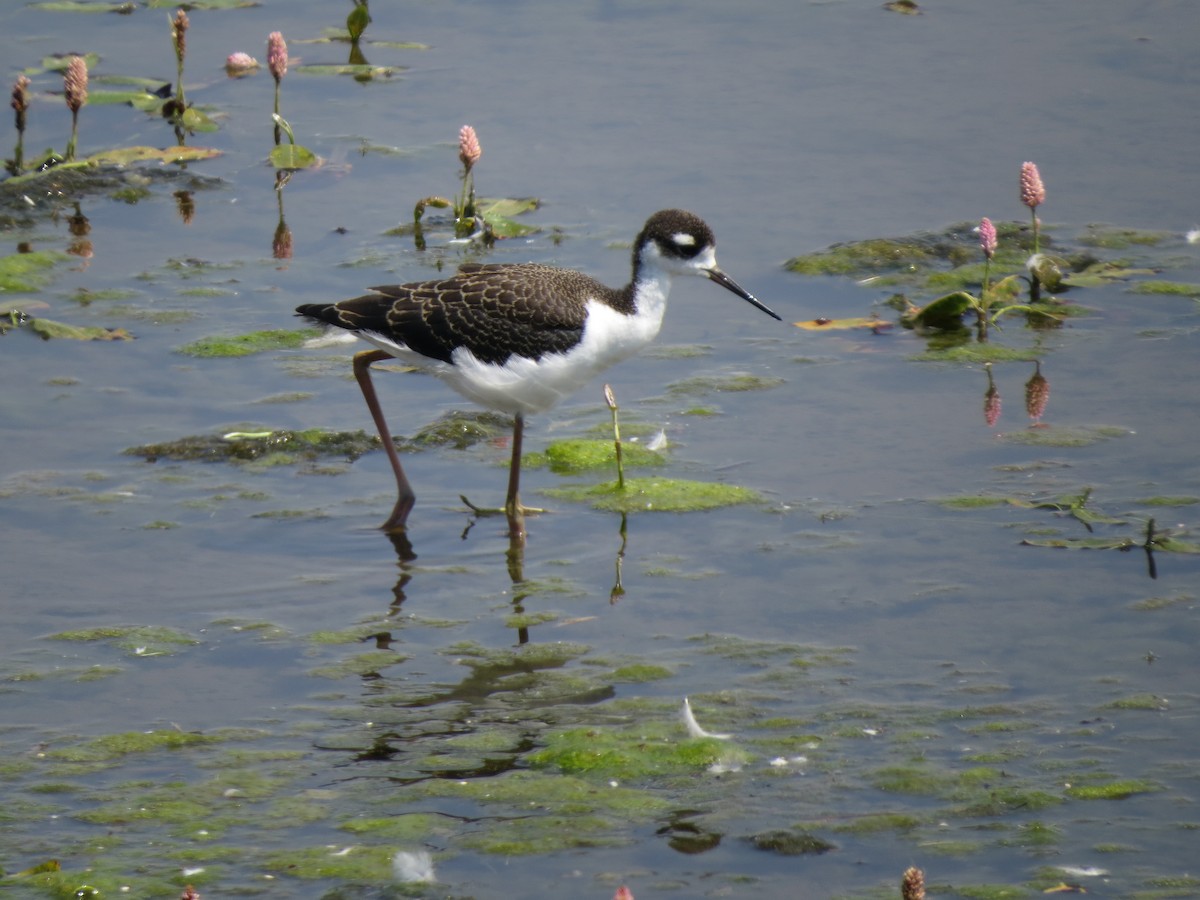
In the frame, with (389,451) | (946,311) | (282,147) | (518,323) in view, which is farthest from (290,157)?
(946,311)

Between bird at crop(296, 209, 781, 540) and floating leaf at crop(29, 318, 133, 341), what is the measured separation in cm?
191

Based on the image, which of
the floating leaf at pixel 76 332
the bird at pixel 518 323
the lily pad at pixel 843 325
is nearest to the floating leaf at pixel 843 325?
the lily pad at pixel 843 325

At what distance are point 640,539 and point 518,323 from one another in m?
1.08

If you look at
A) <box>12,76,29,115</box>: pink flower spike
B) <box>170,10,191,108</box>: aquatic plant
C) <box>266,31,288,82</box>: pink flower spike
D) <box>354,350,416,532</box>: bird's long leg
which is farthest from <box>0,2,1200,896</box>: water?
<box>266,31,288,82</box>: pink flower spike

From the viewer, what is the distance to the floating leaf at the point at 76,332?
9.12 metres

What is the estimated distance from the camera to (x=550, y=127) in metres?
11.9

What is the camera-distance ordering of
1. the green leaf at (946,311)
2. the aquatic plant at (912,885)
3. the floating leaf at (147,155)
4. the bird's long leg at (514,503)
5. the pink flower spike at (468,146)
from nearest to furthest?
the aquatic plant at (912,885) < the bird's long leg at (514,503) < the green leaf at (946,311) < the pink flower spike at (468,146) < the floating leaf at (147,155)

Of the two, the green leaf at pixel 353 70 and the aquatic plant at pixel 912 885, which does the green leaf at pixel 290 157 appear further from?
the aquatic plant at pixel 912 885

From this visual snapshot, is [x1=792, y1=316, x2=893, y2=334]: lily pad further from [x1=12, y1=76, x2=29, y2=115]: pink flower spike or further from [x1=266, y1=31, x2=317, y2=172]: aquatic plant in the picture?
[x1=12, y1=76, x2=29, y2=115]: pink flower spike

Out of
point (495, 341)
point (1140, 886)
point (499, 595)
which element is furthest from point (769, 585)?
point (1140, 886)

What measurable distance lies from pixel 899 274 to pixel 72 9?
776cm

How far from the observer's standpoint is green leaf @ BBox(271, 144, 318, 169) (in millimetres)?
11211

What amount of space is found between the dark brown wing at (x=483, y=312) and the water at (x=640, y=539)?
778 millimetres

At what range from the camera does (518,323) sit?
24.0 ft
